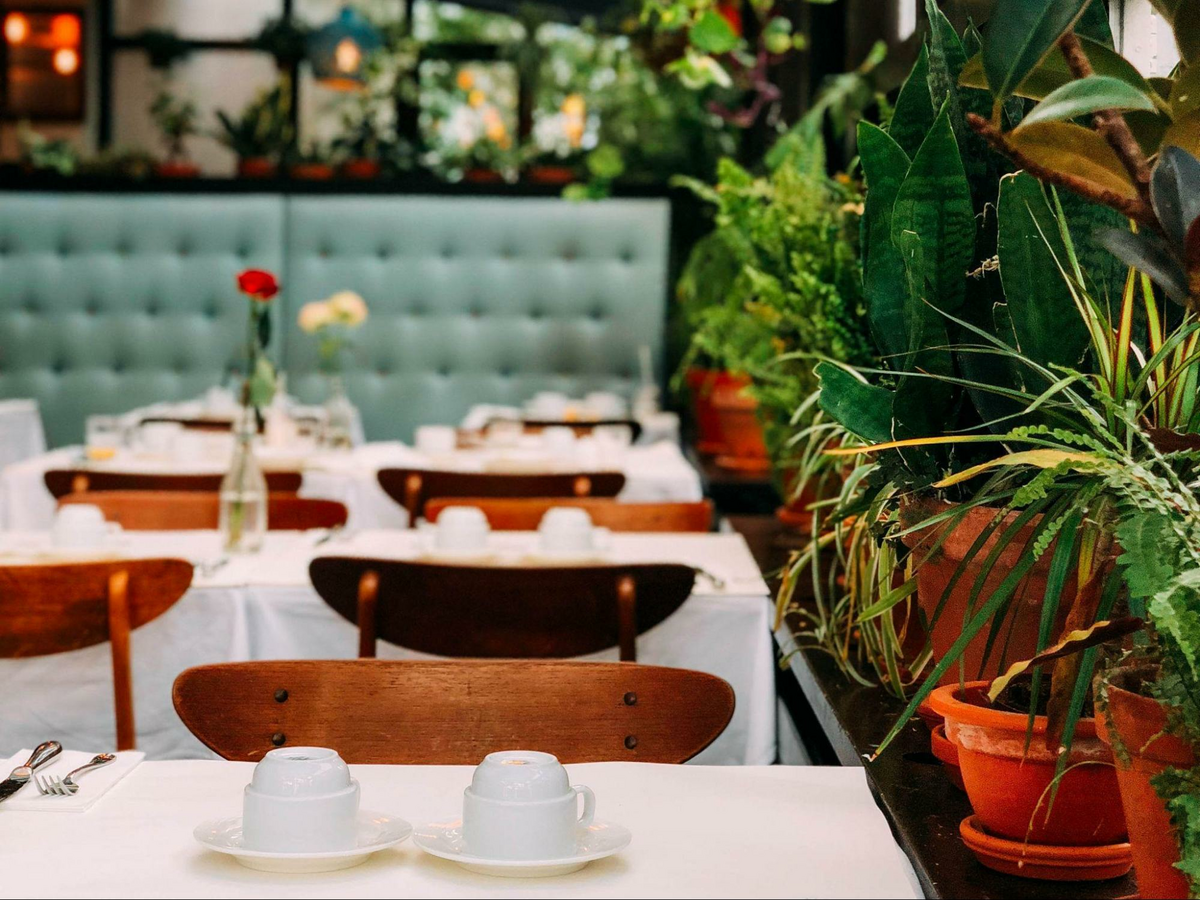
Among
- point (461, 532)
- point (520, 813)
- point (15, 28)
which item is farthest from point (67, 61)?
point (520, 813)

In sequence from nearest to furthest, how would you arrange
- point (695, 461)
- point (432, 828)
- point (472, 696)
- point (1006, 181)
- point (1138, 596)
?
point (1138, 596)
point (432, 828)
point (1006, 181)
point (472, 696)
point (695, 461)

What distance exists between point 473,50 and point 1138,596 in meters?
6.58

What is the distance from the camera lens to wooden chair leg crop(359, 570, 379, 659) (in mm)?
1977

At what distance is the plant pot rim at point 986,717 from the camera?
98 cm

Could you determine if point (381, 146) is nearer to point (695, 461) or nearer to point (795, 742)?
point (695, 461)

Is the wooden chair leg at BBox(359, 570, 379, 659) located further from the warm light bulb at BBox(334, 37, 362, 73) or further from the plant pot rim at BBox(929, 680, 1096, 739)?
the warm light bulb at BBox(334, 37, 362, 73)

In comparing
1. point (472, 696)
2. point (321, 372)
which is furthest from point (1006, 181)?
point (321, 372)

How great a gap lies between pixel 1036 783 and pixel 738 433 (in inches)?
140

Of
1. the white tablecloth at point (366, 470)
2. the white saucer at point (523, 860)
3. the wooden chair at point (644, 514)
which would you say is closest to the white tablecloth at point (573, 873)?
the white saucer at point (523, 860)

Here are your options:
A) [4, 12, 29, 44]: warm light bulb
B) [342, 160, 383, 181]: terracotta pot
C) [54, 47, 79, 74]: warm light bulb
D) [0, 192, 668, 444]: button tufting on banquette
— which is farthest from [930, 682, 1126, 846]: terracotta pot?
[4, 12, 29, 44]: warm light bulb

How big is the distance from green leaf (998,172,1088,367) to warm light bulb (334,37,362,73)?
5404 millimetres

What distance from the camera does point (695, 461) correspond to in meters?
4.75

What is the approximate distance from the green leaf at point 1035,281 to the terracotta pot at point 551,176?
5.00 m

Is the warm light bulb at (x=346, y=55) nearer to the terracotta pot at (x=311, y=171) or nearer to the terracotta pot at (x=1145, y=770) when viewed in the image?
the terracotta pot at (x=311, y=171)
